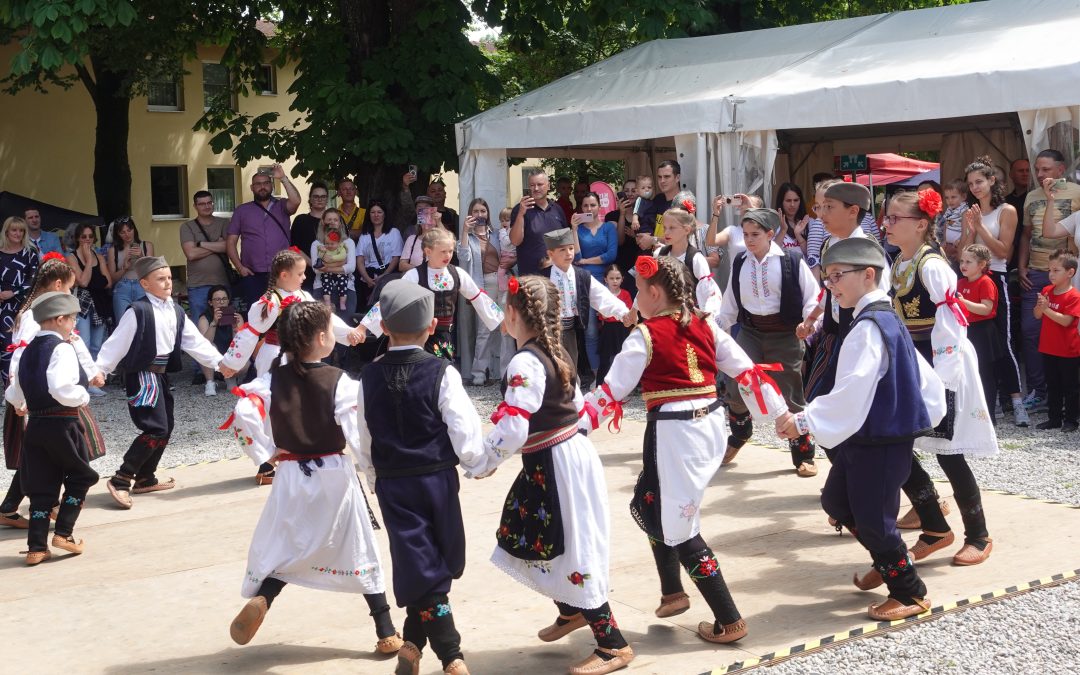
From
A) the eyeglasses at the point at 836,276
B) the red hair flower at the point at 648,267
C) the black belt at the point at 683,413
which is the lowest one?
the black belt at the point at 683,413

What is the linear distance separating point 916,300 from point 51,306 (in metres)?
4.39

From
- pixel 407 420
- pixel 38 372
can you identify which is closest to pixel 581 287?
pixel 38 372

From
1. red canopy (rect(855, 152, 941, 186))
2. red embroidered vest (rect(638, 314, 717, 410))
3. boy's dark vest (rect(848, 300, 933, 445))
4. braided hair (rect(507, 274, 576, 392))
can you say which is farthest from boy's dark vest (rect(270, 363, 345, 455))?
red canopy (rect(855, 152, 941, 186))

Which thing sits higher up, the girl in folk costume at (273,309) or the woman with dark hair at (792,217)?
the woman with dark hair at (792,217)

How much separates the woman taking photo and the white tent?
3460 millimetres

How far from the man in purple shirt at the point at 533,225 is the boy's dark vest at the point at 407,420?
680 centimetres

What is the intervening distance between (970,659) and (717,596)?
3.06 ft

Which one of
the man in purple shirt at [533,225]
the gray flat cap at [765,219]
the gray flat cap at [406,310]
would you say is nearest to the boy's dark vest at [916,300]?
the gray flat cap at [765,219]

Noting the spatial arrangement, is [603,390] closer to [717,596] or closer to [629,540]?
[717,596]

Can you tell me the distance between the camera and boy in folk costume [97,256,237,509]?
22.9 ft

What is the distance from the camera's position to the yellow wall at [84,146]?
24.2 meters

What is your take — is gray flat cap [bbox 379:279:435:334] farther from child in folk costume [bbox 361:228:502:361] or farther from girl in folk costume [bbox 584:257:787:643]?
child in folk costume [bbox 361:228:502:361]

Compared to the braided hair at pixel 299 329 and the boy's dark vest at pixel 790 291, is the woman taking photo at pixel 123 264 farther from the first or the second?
the braided hair at pixel 299 329

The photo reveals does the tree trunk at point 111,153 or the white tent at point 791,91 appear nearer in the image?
the white tent at point 791,91
